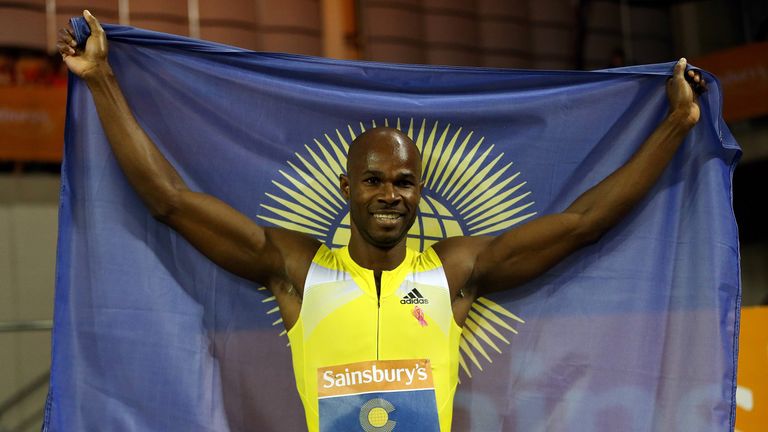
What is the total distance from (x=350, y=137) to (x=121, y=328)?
0.95 metres

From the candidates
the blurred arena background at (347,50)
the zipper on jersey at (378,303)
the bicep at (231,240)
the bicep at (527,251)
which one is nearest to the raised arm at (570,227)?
the bicep at (527,251)

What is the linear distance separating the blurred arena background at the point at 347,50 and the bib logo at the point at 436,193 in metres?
2.76

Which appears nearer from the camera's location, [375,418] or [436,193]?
[375,418]

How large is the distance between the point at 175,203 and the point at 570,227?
4.06ft

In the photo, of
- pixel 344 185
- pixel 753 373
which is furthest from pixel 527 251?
pixel 753 373

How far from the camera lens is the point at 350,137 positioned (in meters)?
3.12

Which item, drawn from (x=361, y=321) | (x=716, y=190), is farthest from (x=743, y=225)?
(x=361, y=321)

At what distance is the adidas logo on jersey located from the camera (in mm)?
2828

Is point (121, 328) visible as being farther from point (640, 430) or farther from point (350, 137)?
point (640, 430)

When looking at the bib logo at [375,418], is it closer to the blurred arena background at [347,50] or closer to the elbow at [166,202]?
the elbow at [166,202]

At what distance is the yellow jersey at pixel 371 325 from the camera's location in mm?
2791

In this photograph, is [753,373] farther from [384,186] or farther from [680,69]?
[384,186]

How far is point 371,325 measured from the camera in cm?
280

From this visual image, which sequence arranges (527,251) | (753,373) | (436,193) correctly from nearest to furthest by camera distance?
(527,251)
(436,193)
(753,373)
